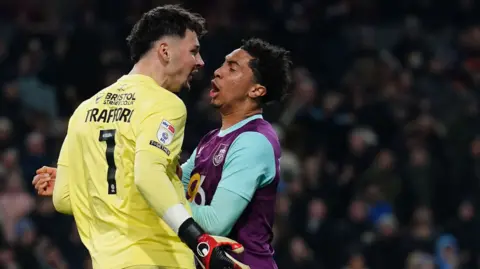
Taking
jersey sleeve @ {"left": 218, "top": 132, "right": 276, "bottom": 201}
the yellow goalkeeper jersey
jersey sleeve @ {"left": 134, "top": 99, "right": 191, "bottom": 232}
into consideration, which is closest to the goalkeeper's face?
the yellow goalkeeper jersey

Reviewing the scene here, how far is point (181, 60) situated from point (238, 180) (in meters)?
0.62

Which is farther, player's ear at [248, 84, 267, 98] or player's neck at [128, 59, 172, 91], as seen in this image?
player's ear at [248, 84, 267, 98]

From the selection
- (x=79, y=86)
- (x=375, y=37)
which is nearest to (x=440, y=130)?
(x=375, y=37)

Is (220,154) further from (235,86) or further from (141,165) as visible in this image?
(141,165)

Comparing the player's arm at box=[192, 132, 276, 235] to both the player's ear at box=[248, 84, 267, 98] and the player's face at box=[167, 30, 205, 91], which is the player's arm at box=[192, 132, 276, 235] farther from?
the player's face at box=[167, 30, 205, 91]

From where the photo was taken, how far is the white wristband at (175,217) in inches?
180

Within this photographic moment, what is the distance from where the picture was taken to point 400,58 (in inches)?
541

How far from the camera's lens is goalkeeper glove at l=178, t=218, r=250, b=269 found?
4566 millimetres

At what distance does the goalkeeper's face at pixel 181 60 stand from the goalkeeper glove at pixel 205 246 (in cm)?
71

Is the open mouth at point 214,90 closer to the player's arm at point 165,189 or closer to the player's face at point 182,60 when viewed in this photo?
the player's face at point 182,60

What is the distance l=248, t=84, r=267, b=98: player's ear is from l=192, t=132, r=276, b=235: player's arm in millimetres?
325

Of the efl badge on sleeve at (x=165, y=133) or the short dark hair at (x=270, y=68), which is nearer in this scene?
the efl badge on sleeve at (x=165, y=133)

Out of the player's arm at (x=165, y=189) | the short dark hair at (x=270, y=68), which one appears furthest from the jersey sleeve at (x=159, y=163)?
the short dark hair at (x=270, y=68)

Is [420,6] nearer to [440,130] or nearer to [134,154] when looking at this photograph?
[440,130]
